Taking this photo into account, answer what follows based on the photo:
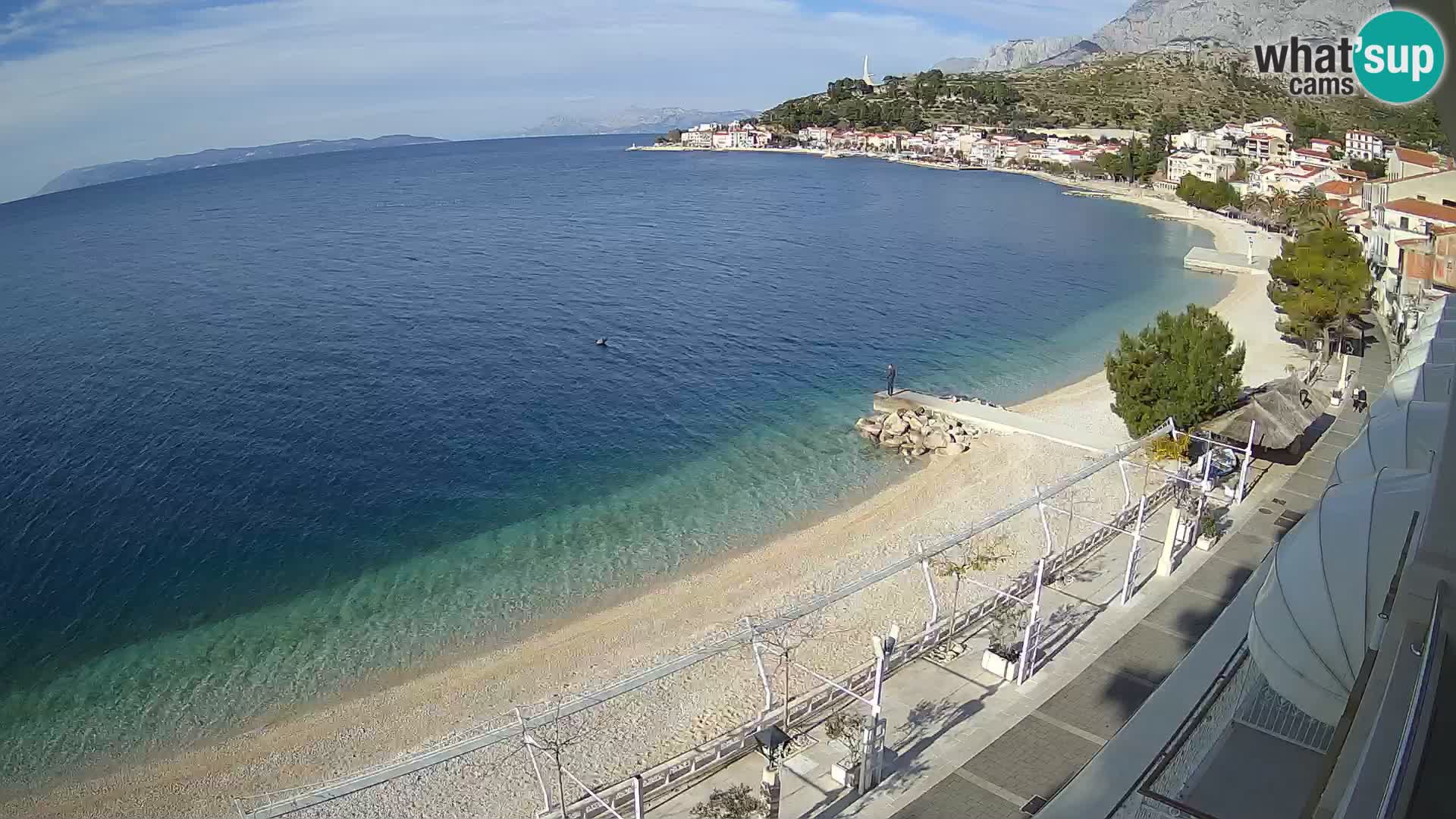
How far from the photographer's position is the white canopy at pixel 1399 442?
1259cm

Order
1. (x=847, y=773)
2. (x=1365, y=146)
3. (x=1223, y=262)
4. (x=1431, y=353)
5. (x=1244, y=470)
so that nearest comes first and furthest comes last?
(x=847, y=773)
(x=1431, y=353)
(x=1244, y=470)
(x=1223, y=262)
(x=1365, y=146)

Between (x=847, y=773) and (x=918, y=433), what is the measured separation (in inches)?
719

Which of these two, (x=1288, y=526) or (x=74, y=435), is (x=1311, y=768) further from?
(x=74, y=435)

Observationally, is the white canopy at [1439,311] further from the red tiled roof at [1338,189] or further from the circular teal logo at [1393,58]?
the red tiled roof at [1338,189]

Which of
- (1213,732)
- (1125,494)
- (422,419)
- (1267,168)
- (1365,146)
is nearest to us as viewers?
(1213,732)

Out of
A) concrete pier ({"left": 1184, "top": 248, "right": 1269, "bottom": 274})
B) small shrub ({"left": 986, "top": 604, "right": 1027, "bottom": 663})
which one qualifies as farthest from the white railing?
concrete pier ({"left": 1184, "top": 248, "right": 1269, "bottom": 274})

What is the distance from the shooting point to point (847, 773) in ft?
40.9

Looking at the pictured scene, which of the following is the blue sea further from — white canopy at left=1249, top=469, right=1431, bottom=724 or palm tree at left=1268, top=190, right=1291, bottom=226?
white canopy at left=1249, top=469, right=1431, bottom=724

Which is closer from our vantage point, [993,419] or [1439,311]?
[1439,311]

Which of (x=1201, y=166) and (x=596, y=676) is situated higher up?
(x=1201, y=166)

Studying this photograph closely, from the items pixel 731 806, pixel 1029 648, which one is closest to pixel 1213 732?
pixel 1029 648

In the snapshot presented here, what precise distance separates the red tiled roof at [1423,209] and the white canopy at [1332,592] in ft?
126

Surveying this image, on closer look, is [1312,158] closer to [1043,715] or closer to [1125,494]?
[1125,494]

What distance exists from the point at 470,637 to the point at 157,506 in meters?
13.2
